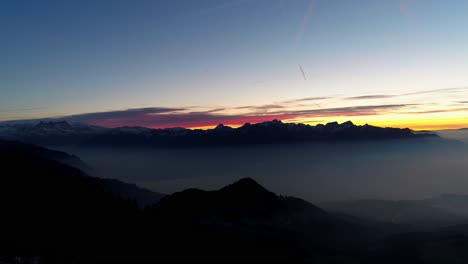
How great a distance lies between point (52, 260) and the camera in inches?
7785

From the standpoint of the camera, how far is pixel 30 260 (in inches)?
7402

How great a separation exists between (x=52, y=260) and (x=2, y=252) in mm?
23142

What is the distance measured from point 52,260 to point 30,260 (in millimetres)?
11794

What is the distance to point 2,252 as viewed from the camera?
19375 cm

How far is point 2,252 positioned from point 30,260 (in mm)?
17445
